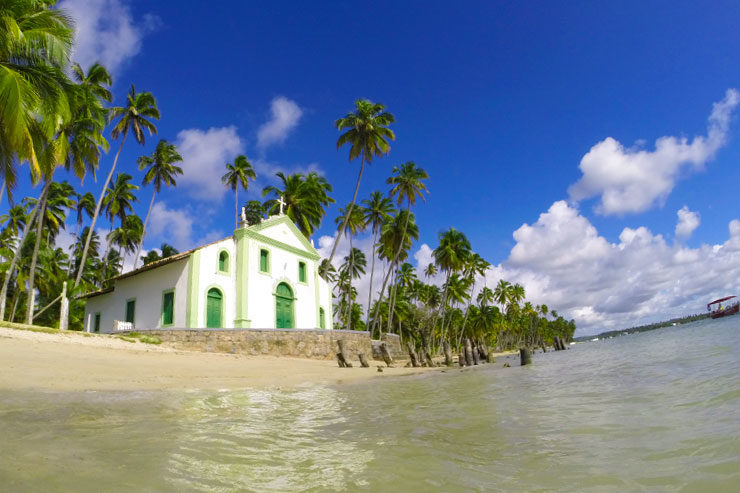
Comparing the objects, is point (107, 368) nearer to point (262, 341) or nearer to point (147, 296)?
point (262, 341)

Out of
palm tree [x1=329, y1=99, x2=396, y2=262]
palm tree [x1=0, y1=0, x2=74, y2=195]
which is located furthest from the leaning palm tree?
palm tree [x1=0, y1=0, x2=74, y2=195]

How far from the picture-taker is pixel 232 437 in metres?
3.95

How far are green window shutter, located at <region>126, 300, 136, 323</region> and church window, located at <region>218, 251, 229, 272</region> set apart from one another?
5768mm

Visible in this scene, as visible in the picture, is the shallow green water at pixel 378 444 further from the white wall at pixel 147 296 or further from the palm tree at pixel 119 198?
the palm tree at pixel 119 198

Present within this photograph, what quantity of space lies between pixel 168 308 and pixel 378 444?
71.5 ft

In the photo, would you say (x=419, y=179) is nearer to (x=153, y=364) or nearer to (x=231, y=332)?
(x=231, y=332)

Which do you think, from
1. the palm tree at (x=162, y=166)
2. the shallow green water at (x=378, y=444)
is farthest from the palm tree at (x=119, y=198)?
the shallow green water at (x=378, y=444)

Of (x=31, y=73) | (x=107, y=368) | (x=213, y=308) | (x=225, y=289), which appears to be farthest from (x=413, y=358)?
(x=31, y=73)

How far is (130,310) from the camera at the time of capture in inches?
957

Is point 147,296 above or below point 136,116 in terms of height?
below

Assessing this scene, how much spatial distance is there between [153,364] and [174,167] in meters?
30.1

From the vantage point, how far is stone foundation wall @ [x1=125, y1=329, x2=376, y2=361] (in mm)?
18484

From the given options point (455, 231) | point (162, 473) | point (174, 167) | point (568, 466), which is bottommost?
point (568, 466)

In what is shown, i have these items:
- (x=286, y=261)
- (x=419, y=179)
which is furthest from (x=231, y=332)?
(x=419, y=179)
